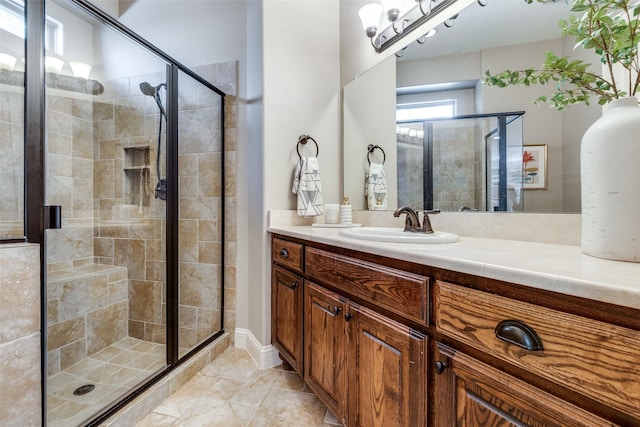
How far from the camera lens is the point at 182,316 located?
2.00m

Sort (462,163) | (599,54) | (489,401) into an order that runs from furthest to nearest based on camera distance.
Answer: (462,163) → (599,54) → (489,401)

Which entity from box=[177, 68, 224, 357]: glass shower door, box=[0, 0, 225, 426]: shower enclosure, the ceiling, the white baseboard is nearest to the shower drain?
box=[0, 0, 225, 426]: shower enclosure

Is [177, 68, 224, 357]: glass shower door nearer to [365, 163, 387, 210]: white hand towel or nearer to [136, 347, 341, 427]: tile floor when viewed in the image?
[136, 347, 341, 427]: tile floor

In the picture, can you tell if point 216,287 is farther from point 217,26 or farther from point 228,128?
point 217,26

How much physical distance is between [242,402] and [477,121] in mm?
1782

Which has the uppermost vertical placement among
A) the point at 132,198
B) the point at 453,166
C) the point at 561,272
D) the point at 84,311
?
the point at 453,166

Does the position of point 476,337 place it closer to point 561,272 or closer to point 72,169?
point 561,272

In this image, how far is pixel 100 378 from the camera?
1.60 m

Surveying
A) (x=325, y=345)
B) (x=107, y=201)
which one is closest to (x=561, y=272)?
(x=325, y=345)

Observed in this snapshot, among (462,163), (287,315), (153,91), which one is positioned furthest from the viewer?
(153,91)

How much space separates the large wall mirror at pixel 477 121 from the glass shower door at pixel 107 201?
149 centimetres

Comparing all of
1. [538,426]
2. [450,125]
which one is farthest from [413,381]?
[450,125]

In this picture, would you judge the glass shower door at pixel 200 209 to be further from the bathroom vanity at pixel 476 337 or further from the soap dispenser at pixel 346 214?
the bathroom vanity at pixel 476 337

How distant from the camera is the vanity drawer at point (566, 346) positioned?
44 centimetres
